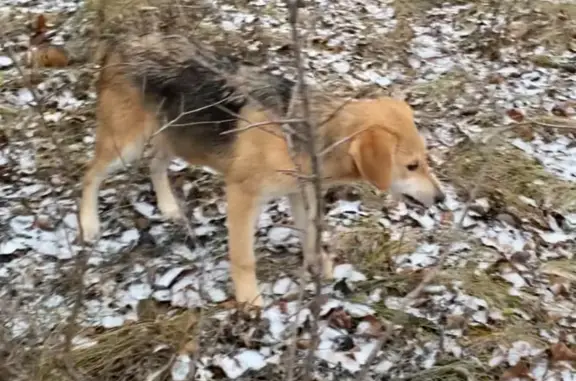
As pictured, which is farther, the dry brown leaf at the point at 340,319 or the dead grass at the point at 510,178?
the dead grass at the point at 510,178

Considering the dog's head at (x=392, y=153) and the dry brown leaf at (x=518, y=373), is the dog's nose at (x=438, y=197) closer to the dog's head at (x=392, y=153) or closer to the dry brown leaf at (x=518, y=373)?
the dog's head at (x=392, y=153)

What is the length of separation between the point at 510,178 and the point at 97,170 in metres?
2.83

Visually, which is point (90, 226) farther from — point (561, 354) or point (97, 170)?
point (561, 354)

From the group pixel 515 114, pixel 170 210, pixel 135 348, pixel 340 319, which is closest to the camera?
pixel 135 348

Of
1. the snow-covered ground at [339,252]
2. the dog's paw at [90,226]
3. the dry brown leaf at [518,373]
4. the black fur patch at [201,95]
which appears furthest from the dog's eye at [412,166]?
the dog's paw at [90,226]

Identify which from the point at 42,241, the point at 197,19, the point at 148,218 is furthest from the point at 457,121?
the point at 42,241

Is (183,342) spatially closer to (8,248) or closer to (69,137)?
(8,248)

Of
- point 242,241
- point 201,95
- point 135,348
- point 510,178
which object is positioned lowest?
point 510,178

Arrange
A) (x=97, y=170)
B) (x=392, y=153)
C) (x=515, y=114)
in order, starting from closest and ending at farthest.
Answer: (x=392, y=153), (x=97, y=170), (x=515, y=114)

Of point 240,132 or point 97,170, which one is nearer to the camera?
point 240,132

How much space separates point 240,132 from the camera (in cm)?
399

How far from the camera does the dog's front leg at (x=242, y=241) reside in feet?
13.1

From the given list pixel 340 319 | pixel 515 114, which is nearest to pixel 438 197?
pixel 340 319

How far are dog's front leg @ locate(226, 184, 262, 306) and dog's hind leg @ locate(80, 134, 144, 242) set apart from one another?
29.6 inches
